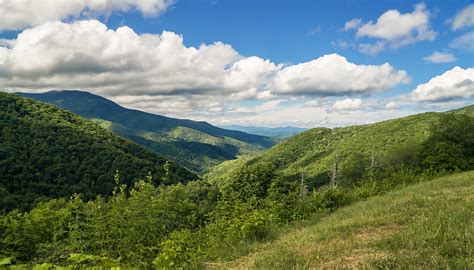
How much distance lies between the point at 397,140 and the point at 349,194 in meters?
163

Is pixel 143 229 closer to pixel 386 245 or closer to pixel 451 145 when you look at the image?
pixel 386 245

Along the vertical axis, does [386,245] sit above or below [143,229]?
above

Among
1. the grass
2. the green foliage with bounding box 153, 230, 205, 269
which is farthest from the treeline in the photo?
the grass

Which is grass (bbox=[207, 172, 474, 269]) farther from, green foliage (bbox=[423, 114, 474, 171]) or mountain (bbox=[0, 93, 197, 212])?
mountain (bbox=[0, 93, 197, 212])

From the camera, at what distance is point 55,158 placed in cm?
12075

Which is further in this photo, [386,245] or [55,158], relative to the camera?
[55,158]

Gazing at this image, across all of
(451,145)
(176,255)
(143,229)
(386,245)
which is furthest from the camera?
(451,145)

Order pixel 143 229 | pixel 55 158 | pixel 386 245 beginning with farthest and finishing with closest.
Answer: pixel 55 158
pixel 143 229
pixel 386 245

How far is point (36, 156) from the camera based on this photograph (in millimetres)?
117875

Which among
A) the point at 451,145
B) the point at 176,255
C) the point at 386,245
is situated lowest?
the point at 176,255

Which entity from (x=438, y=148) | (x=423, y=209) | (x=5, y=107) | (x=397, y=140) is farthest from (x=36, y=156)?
(x=397, y=140)

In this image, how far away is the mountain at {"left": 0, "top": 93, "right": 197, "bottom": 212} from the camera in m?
100

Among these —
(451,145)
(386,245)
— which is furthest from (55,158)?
(386,245)

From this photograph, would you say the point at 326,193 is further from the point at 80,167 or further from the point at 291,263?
the point at 80,167
